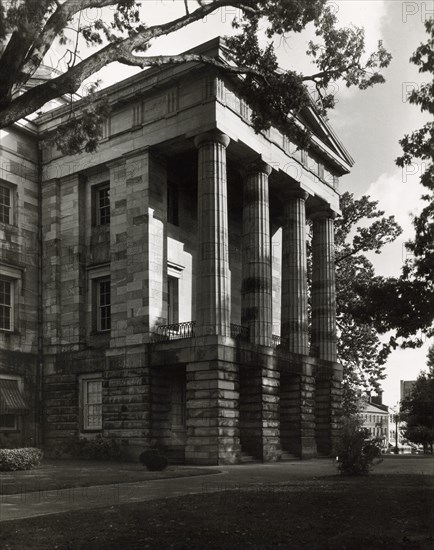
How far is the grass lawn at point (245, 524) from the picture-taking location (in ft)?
33.1

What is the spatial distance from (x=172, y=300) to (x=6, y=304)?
28.5 feet

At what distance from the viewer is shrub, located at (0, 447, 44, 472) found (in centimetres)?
2352

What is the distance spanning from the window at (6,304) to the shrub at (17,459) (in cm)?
1178

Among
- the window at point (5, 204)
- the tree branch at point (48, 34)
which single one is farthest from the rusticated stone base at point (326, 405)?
the tree branch at point (48, 34)

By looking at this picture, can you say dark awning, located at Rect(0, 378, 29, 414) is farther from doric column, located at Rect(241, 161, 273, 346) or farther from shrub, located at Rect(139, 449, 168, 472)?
shrub, located at Rect(139, 449, 168, 472)

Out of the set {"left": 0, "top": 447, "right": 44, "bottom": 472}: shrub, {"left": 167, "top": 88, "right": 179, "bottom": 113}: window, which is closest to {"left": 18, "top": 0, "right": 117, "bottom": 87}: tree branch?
{"left": 0, "top": 447, "right": 44, "bottom": 472}: shrub

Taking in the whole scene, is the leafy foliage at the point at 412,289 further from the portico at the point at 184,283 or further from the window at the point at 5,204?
the window at the point at 5,204

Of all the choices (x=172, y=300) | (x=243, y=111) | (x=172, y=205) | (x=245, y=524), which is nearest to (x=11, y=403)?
(x=172, y=300)

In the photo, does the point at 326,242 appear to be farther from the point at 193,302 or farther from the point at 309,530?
the point at 309,530

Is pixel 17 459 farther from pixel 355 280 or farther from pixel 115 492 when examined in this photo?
pixel 355 280

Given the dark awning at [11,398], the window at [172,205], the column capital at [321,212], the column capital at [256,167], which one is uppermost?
the column capital at [256,167]

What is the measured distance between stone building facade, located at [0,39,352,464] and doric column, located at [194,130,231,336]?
0.07 metres

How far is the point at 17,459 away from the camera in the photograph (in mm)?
23922

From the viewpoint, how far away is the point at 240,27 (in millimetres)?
18609
